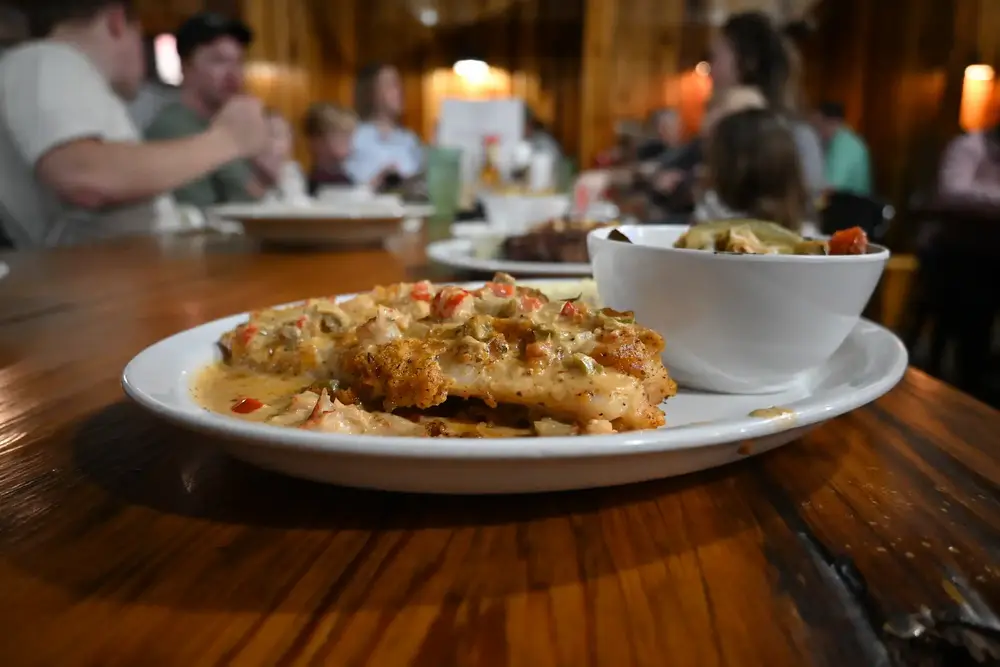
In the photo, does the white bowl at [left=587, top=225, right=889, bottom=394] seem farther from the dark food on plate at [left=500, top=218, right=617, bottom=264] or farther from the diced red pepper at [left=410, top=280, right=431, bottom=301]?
the dark food on plate at [left=500, top=218, right=617, bottom=264]

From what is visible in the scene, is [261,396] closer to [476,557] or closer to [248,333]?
[248,333]

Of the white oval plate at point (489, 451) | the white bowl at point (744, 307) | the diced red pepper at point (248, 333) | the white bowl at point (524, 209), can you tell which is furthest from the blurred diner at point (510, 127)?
the diced red pepper at point (248, 333)

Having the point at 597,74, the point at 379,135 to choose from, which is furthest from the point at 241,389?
the point at 597,74

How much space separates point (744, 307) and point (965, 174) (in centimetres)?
614

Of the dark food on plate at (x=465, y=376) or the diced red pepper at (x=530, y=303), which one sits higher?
the diced red pepper at (x=530, y=303)

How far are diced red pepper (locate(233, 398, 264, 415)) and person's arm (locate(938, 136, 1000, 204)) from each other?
6.33 m

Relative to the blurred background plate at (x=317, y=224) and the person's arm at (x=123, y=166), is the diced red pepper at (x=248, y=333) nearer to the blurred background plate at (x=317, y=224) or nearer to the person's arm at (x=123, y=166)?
the blurred background plate at (x=317, y=224)

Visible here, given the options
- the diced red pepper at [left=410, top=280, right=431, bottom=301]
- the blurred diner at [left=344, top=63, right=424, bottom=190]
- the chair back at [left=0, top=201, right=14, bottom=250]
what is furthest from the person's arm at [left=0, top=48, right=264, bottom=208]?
the blurred diner at [left=344, top=63, right=424, bottom=190]

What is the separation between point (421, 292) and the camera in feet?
2.80

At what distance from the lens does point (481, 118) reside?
6.21m

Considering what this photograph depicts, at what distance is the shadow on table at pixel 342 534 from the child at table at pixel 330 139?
576 cm

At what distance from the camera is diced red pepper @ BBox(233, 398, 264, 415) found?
0.63 metres

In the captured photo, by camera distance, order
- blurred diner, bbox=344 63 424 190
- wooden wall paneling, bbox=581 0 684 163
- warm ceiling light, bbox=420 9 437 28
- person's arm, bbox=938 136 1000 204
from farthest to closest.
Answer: warm ceiling light, bbox=420 9 437 28 < wooden wall paneling, bbox=581 0 684 163 < blurred diner, bbox=344 63 424 190 < person's arm, bbox=938 136 1000 204

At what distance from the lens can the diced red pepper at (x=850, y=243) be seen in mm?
793
